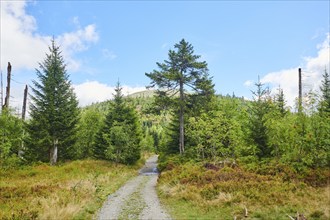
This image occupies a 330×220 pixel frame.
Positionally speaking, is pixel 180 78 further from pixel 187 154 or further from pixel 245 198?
pixel 245 198

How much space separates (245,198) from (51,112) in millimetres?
21504

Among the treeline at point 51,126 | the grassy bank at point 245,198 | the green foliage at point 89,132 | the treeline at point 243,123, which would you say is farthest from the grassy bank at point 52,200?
the green foliage at point 89,132

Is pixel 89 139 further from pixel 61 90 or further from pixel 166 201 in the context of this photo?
pixel 166 201

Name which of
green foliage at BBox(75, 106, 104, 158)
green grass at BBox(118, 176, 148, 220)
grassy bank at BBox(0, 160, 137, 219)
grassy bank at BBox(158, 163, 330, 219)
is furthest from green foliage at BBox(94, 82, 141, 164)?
grassy bank at BBox(158, 163, 330, 219)

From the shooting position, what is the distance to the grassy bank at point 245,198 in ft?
38.3

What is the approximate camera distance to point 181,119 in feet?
104

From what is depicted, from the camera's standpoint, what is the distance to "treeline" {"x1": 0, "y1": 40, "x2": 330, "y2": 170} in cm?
1775

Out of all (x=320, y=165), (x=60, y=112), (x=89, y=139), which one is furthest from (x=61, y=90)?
(x=320, y=165)

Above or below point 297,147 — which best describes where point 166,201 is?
below

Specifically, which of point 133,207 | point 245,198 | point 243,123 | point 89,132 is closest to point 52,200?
point 133,207

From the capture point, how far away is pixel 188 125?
31.1 meters

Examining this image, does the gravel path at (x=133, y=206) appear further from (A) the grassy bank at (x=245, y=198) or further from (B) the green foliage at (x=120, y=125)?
(B) the green foliage at (x=120, y=125)

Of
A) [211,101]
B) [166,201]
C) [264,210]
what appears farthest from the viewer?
[211,101]

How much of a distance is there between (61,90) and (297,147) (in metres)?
23.0
